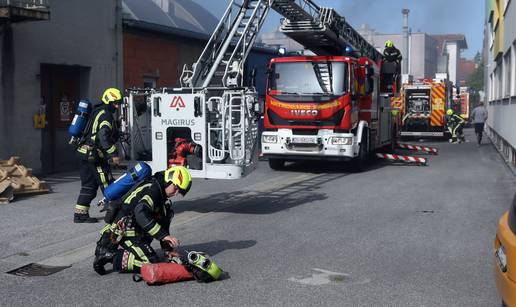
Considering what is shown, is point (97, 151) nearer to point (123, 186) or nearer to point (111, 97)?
point (111, 97)

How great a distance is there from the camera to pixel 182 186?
5492 mm

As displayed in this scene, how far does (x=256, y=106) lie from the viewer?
8594 millimetres

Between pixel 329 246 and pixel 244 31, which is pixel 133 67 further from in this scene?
pixel 329 246

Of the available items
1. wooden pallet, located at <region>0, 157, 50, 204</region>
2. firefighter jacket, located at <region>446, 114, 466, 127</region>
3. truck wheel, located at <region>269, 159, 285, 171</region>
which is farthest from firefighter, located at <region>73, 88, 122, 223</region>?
firefighter jacket, located at <region>446, 114, 466, 127</region>

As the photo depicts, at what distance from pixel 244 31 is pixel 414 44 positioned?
8205cm

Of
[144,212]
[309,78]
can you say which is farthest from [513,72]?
[144,212]

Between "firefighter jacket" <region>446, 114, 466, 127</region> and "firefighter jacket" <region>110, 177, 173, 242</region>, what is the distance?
71.9ft

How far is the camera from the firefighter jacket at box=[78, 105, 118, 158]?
8078 mm

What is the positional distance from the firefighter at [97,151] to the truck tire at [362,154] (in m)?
7.34

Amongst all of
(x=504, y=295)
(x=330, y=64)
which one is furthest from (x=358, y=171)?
(x=504, y=295)

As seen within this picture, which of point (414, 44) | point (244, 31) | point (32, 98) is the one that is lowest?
point (32, 98)

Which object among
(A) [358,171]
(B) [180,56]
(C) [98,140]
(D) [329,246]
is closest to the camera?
(D) [329,246]

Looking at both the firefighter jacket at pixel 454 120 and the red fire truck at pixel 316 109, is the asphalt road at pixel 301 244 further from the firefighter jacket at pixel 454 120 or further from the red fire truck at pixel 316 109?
the firefighter jacket at pixel 454 120

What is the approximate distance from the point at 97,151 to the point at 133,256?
2955 mm
